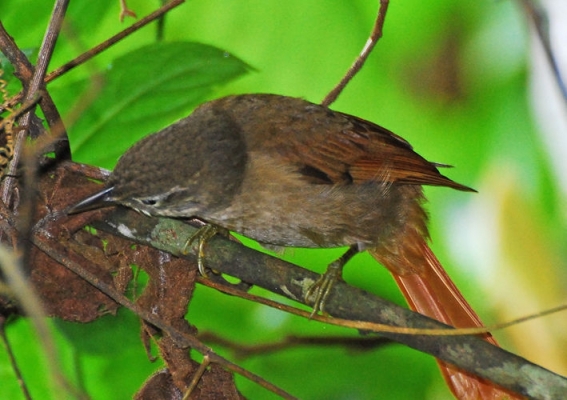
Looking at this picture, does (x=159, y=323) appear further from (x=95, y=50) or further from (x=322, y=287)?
(x=95, y=50)

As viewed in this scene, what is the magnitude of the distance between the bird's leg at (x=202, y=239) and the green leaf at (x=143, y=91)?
48 centimetres

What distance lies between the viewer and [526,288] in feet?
8.39

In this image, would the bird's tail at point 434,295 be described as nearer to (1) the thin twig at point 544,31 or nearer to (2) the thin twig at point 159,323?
(2) the thin twig at point 159,323

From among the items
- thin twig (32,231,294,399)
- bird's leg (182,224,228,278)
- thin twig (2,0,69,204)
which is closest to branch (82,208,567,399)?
bird's leg (182,224,228,278)

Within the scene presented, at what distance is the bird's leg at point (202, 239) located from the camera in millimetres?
1849

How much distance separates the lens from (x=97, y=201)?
1851 millimetres

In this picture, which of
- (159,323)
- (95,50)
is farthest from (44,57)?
(159,323)

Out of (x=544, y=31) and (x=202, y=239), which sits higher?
(x=544, y=31)

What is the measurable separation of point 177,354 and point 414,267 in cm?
77

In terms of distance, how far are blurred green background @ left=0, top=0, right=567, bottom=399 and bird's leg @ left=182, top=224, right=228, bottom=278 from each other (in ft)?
1.35

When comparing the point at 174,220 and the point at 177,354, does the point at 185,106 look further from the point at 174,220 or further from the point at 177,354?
the point at 177,354

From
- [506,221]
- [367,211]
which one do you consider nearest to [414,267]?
[367,211]

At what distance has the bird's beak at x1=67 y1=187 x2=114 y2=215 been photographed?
1.85 meters

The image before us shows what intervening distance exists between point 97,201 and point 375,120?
1.26 m
